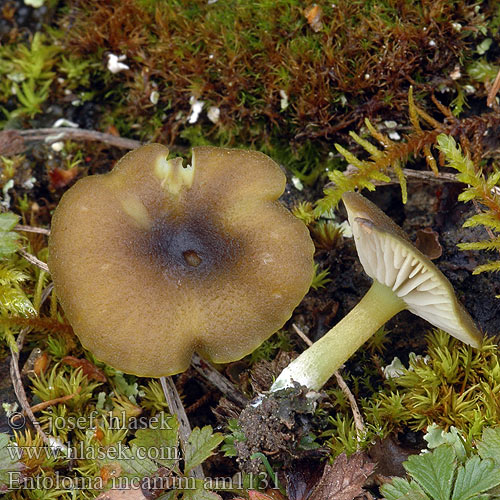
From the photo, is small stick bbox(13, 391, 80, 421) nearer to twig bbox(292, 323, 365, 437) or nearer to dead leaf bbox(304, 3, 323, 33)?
twig bbox(292, 323, 365, 437)

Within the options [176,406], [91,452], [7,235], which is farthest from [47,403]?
[7,235]

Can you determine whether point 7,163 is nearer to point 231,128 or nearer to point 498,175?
point 231,128

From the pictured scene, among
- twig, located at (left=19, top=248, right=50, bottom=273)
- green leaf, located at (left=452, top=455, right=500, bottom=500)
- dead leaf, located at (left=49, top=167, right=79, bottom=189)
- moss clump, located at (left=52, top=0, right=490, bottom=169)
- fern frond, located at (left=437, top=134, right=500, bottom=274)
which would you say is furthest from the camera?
dead leaf, located at (left=49, top=167, right=79, bottom=189)

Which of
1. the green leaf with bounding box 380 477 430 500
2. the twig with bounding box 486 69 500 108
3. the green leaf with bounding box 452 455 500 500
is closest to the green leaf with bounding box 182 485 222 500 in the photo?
the green leaf with bounding box 380 477 430 500

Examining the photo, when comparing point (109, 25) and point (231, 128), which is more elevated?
point (109, 25)

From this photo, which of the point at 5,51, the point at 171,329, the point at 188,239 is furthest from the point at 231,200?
the point at 5,51

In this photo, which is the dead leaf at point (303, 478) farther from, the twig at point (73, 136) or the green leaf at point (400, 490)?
the twig at point (73, 136)
